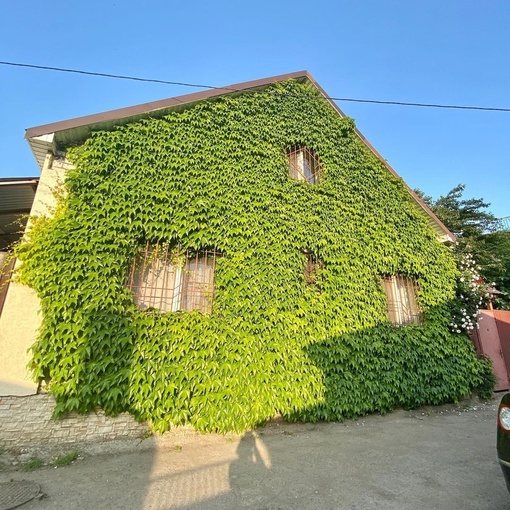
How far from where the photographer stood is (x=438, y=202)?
76.6ft

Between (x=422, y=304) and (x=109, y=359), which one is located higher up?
(x=422, y=304)

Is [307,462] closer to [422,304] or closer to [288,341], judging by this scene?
[288,341]

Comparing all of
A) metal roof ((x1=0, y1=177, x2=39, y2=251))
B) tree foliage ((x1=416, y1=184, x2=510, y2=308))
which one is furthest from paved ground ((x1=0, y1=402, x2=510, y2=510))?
tree foliage ((x1=416, y1=184, x2=510, y2=308))

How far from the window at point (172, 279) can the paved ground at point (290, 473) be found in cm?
211

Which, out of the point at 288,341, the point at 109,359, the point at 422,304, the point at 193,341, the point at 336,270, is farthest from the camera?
the point at 422,304

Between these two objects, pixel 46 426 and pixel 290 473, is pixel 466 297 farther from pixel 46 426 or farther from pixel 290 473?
pixel 46 426

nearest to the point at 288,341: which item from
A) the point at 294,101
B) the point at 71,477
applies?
the point at 71,477

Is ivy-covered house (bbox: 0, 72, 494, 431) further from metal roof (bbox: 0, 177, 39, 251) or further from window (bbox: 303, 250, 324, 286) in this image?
metal roof (bbox: 0, 177, 39, 251)

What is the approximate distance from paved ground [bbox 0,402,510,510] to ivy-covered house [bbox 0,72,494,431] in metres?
0.47

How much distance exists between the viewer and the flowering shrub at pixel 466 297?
24.5 feet

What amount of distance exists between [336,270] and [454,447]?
11.3ft

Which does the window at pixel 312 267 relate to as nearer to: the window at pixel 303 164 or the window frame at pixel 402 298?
the window frame at pixel 402 298

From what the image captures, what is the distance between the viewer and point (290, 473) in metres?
3.63

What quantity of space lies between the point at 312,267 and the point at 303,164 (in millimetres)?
2873
